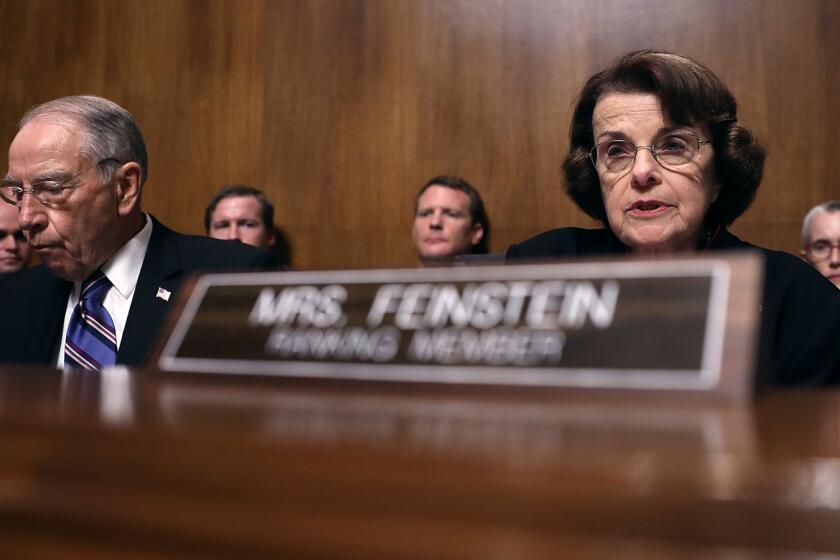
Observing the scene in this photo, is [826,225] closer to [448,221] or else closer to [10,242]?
[448,221]

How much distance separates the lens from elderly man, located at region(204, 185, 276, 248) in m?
3.41

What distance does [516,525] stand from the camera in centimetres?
24

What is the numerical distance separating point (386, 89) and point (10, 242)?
1.57 m

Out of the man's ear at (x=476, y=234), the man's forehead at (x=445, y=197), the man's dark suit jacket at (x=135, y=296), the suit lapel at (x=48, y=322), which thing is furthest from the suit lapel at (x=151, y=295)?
the man's ear at (x=476, y=234)

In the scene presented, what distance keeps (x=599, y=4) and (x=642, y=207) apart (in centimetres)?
222

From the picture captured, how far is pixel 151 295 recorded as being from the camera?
1.36 metres

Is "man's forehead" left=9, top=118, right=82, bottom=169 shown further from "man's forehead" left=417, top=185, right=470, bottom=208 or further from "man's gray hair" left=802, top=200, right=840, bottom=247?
"man's gray hair" left=802, top=200, right=840, bottom=247

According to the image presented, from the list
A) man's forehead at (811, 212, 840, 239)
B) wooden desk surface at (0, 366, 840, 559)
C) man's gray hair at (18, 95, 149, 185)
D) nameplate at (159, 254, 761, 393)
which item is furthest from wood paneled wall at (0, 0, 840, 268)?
wooden desk surface at (0, 366, 840, 559)

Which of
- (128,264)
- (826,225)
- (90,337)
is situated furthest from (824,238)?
(90,337)

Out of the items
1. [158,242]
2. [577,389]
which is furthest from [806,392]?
[158,242]

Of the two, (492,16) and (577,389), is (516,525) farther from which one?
(492,16)

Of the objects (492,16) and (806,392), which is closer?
(806,392)

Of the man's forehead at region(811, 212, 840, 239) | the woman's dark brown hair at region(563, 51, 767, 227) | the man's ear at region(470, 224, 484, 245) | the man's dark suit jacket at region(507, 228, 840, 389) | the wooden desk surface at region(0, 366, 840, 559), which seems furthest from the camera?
→ the man's ear at region(470, 224, 484, 245)

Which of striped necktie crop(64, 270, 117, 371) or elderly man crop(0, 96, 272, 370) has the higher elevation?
elderly man crop(0, 96, 272, 370)
